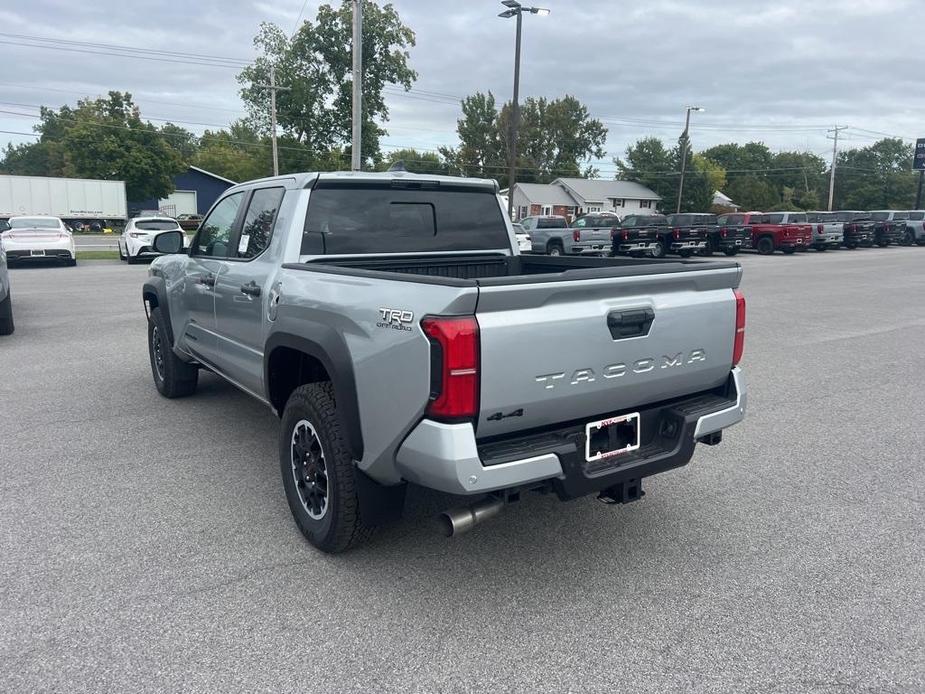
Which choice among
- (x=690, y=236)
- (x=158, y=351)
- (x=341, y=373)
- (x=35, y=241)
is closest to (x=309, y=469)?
(x=341, y=373)

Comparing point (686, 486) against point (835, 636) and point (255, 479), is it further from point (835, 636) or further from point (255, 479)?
point (255, 479)

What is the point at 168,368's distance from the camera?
631 cm

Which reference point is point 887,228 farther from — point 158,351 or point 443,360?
point 443,360

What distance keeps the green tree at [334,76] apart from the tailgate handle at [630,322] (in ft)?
162

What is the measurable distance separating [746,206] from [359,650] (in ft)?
334

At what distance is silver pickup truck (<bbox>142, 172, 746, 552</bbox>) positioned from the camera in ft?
9.18

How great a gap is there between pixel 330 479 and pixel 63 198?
47.4 m

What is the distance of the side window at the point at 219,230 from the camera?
5.02 metres

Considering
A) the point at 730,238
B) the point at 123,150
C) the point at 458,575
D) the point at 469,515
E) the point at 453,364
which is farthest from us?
the point at 123,150

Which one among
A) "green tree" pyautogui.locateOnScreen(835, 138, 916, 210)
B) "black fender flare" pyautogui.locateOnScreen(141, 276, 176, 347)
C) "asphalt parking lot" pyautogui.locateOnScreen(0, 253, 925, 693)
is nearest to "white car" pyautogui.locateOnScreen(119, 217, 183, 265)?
"black fender flare" pyautogui.locateOnScreen(141, 276, 176, 347)

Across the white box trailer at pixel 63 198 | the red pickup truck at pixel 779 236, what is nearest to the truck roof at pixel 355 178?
the red pickup truck at pixel 779 236

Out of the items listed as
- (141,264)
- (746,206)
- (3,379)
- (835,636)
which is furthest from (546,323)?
(746,206)

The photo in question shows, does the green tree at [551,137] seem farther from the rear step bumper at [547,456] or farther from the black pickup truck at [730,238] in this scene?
the rear step bumper at [547,456]

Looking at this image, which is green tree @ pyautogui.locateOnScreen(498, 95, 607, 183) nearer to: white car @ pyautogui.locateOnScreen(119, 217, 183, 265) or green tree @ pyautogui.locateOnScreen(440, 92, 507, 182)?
green tree @ pyautogui.locateOnScreen(440, 92, 507, 182)
